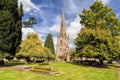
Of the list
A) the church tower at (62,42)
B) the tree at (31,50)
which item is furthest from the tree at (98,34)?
the church tower at (62,42)

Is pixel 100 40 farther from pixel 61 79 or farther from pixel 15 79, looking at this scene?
pixel 15 79

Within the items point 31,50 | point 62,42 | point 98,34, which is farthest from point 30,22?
point 62,42

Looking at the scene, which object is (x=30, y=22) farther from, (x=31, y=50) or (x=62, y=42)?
(x=62, y=42)

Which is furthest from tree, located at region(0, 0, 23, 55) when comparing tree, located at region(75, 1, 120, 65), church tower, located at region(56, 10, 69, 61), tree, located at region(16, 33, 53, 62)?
church tower, located at region(56, 10, 69, 61)

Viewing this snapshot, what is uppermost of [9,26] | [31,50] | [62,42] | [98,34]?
[62,42]

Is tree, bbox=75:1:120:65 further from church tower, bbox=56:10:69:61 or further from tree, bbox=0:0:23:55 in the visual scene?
church tower, bbox=56:10:69:61

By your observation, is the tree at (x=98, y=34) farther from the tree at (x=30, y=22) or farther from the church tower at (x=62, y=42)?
the church tower at (x=62, y=42)

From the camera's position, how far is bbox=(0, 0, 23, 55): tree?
27641 mm

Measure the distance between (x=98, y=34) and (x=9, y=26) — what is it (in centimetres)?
1729

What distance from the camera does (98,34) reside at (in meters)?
32.1

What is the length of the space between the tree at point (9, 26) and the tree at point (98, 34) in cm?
1385

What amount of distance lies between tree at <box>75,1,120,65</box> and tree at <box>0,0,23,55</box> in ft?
45.4

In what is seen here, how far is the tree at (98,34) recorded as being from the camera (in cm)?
3216

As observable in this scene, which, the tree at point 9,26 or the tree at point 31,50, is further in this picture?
the tree at point 31,50
